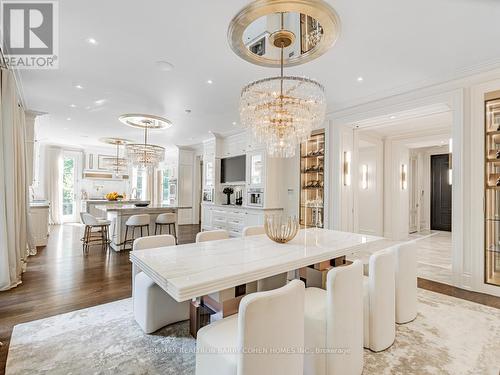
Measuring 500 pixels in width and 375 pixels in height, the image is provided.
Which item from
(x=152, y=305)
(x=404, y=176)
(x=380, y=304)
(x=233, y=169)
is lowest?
(x=152, y=305)

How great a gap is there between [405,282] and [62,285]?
13.8 ft

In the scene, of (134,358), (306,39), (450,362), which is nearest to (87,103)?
(306,39)

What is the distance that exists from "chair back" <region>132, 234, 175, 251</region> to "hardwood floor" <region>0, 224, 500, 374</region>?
1.11 meters

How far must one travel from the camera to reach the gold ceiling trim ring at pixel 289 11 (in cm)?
205

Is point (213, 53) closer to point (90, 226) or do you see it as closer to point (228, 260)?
point (228, 260)

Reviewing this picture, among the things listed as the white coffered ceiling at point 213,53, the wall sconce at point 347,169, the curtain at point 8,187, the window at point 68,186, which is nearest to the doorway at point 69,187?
the window at point 68,186

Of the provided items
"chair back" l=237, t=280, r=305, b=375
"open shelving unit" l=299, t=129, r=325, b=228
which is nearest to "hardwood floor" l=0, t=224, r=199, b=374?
"chair back" l=237, t=280, r=305, b=375

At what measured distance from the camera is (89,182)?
9.95 metres

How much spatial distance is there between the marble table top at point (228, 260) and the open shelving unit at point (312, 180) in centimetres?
247

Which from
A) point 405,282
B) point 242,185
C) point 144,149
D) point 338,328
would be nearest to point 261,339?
point 338,328

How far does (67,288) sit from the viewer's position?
325 centimetres

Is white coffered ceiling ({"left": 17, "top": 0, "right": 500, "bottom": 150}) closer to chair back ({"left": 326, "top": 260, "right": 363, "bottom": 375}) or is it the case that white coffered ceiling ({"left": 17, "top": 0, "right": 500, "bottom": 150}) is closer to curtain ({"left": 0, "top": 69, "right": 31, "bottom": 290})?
curtain ({"left": 0, "top": 69, "right": 31, "bottom": 290})

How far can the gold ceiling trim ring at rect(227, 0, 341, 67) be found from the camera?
2051mm

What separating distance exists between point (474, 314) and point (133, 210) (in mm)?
5847
